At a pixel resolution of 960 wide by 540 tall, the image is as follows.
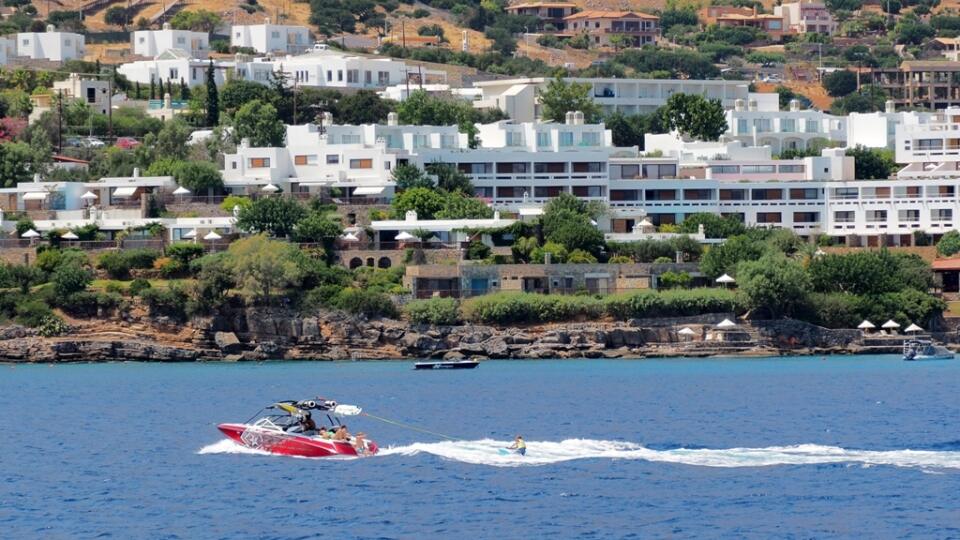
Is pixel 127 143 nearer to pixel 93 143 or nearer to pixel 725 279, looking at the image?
pixel 93 143

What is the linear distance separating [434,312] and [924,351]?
72.4 feet

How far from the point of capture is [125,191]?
410 feet

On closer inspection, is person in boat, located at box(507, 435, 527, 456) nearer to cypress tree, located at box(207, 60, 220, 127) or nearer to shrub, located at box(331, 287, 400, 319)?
shrub, located at box(331, 287, 400, 319)

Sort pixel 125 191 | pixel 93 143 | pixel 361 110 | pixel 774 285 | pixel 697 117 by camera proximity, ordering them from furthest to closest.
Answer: pixel 361 110 → pixel 697 117 → pixel 93 143 → pixel 125 191 → pixel 774 285

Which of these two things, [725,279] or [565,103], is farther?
[565,103]

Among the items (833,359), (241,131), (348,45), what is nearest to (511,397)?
(833,359)

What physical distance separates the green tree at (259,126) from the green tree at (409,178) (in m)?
11.2

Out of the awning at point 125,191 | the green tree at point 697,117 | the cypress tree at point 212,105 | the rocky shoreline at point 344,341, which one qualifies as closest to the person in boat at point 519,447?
the rocky shoreline at point 344,341

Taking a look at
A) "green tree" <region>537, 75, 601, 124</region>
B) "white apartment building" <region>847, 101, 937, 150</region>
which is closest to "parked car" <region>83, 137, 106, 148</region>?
"green tree" <region>537, 75, 601, 124</region>

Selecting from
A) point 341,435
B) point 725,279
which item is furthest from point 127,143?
point 341,435

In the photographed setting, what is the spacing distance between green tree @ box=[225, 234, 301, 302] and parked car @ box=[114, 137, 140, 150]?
108 ft

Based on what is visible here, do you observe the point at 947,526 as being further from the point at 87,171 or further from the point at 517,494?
the point at 87,171

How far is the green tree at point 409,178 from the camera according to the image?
124938mm

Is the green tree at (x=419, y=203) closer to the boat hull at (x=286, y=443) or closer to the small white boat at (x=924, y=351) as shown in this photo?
the small white boat at (x=924, y=351)
